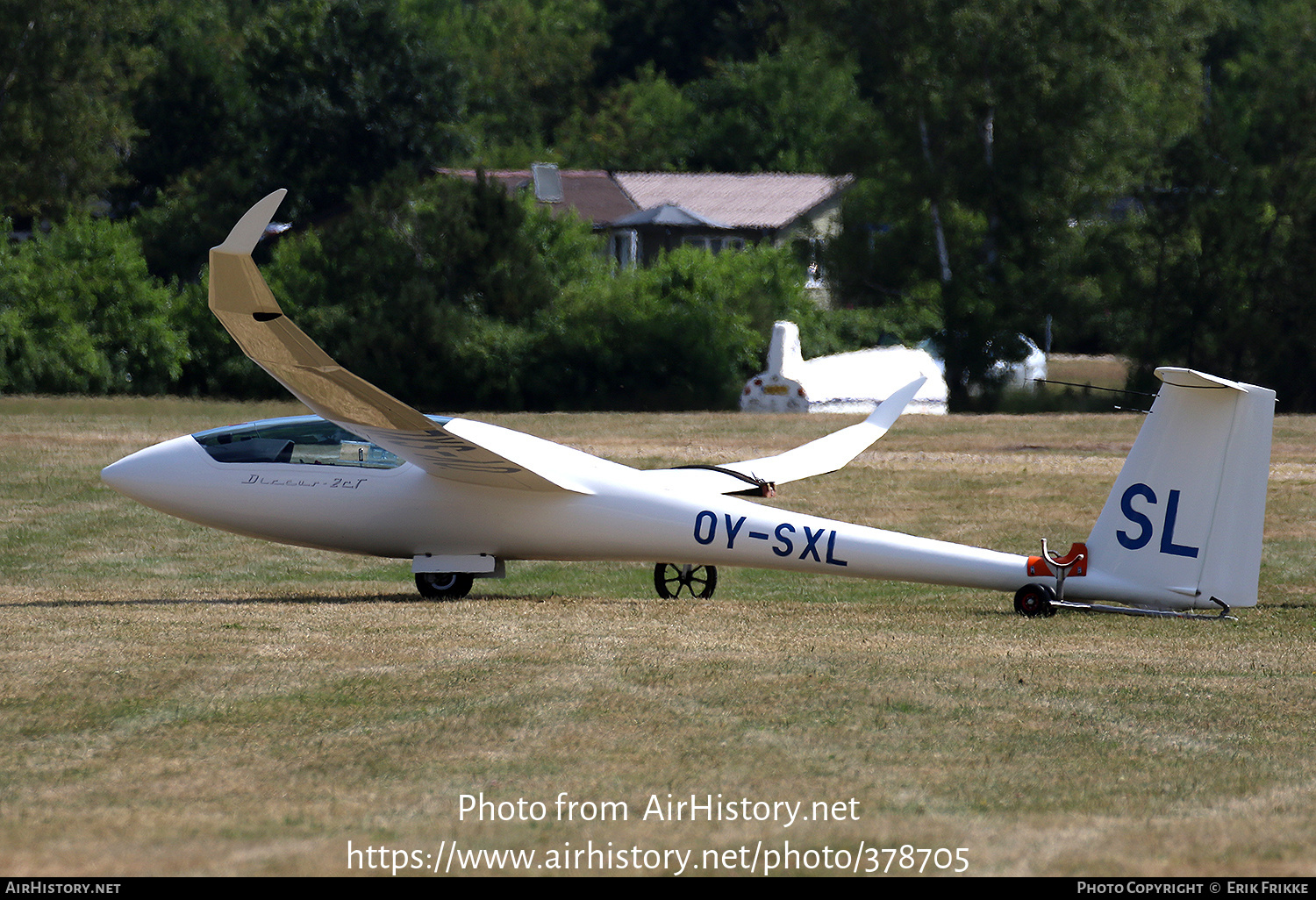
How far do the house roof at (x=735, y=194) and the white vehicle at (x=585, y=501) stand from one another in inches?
2121

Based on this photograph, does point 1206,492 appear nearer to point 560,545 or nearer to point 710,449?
point 560,545

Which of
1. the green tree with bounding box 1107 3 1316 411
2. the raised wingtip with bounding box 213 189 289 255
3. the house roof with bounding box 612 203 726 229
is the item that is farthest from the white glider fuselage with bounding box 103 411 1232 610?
the house roof with bounding box 612 203 726 229

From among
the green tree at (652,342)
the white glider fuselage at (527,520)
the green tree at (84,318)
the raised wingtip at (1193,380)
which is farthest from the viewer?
the green tree at (652,342)

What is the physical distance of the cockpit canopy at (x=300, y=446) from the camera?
13789mm

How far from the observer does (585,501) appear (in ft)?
43.9

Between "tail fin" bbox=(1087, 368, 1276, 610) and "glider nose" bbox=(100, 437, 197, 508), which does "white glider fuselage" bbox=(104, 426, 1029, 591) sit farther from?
"tail fin" bbox=(1087, 368, 1276, 610)

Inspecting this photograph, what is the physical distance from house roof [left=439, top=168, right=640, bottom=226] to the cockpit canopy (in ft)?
169

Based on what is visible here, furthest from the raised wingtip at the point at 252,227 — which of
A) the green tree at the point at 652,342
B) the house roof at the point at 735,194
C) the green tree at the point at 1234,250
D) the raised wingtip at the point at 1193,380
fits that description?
the house roof at the point at 735,194

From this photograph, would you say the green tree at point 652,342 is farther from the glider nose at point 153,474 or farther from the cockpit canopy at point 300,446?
the cockpit canopy at point 300,446

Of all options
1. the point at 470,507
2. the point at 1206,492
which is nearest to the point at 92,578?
the point at 470,507

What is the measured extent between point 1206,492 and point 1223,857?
6.27 meters

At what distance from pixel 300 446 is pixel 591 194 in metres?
56.9

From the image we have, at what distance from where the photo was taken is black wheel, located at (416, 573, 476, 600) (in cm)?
1389

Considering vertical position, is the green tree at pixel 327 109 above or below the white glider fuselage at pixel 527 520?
above
